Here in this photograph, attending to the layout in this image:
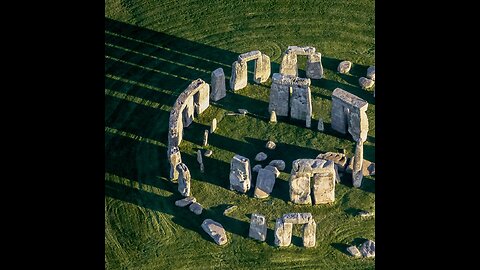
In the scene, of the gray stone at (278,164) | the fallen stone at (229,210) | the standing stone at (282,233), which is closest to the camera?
the standing stone at (282,233)

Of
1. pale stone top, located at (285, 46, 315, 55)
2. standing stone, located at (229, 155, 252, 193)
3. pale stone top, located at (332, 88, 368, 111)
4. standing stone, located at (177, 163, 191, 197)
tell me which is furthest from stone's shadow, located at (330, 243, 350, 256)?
pale stone top, located at (285, 46, 315, 55)

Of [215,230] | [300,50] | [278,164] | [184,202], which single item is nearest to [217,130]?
[278,164]

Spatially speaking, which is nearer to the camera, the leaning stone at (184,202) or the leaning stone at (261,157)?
the leaning stone at (184,202)

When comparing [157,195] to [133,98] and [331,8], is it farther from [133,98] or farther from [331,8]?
[331,8]

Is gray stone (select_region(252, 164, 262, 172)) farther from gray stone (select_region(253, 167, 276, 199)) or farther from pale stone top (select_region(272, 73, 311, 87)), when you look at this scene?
pale stone top (select_region(272, 73, 311, 87))

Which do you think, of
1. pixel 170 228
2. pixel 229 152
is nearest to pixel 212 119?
pixel 229 152

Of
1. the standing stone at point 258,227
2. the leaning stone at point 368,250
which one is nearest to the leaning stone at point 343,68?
the standing stone at point 258,227

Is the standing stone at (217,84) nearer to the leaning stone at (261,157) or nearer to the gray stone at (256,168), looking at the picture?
the leaning stone at (261,157)
